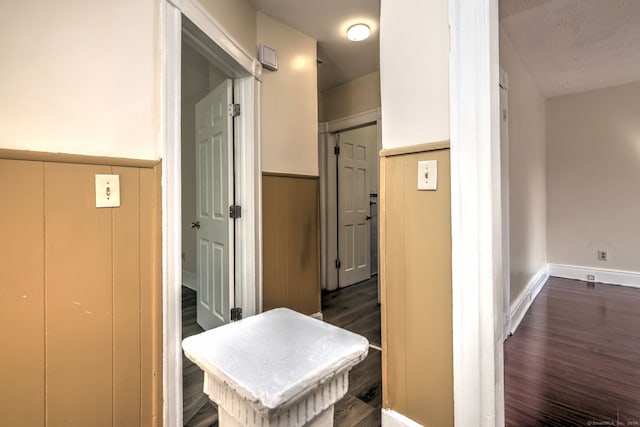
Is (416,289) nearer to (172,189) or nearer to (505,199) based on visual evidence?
(172,189)

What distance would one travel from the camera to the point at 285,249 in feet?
7.57

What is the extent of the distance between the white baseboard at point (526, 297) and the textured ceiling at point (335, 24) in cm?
261

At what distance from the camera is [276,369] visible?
610mm

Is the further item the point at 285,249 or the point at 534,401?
the point at 285,249

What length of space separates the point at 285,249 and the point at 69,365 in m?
1.46

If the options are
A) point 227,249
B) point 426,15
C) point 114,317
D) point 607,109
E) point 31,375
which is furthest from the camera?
point 607,109

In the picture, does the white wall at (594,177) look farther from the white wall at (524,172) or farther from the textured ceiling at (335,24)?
the textured ceiling at (335,24)

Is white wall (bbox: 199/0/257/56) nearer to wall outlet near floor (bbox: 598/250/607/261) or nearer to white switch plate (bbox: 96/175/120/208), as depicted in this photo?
white switch plate (bbox: 96/175/120/208)

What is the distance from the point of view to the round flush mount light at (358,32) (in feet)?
7.86

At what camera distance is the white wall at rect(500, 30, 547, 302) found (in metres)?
2.54

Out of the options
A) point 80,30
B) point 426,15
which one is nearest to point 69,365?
point 80,30

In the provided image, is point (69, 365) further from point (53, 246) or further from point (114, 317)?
point (53, 246)

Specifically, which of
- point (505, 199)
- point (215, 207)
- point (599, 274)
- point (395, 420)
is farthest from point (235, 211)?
point (599, 274)

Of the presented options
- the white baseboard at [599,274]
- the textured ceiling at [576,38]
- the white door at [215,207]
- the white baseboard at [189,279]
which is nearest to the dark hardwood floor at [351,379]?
the white door at [215,207]
